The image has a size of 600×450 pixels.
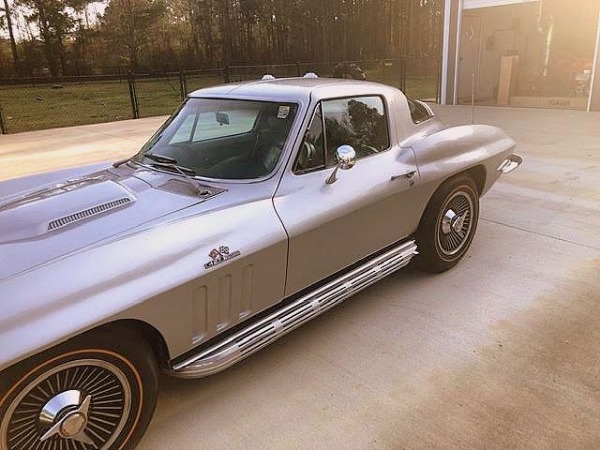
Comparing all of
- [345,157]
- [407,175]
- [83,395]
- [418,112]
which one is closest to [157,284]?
[83,395]

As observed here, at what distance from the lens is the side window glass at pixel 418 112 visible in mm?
3873

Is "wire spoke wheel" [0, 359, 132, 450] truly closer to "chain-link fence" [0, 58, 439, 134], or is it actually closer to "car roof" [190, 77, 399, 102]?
"car roof" [190, 77, 399, 102]

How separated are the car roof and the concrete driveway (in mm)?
1480

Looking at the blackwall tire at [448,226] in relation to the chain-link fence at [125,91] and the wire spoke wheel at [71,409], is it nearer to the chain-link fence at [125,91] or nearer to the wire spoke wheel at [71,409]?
the wire spoke wheel at [71,409]

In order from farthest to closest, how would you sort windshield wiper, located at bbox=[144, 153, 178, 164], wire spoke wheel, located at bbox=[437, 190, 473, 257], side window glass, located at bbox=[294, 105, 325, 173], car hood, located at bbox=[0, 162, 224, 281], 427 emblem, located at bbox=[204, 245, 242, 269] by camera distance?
1. wire spoke wheel, located at bbox=[437, 190, 473, 257]
2. windshield wiper, located at bbox=[144, 153, 178, 164]
3. side window glass, located at bbox=[294, 105, 325, 173]
4. 427 emblem, located at bbox=[204, 245, 242, 269]
5. car hood, located at bbox=[0, 162, 224, 281]

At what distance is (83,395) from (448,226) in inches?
113

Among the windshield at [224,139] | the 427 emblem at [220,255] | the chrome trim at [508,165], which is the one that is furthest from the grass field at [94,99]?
the 427 emblem at [220,255]

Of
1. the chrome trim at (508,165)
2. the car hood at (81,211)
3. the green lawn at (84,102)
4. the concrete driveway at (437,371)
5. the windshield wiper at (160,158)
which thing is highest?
the windshield wiper at (160,158)

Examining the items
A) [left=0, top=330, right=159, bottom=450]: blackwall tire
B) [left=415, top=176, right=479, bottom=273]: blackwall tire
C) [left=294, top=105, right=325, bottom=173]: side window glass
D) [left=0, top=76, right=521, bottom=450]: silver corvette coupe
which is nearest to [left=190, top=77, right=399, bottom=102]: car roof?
[left=0, top=76, right=521, bottom=450]: silver corvette coupe

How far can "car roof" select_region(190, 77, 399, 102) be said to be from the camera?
315 cm

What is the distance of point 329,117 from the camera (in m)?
3.17

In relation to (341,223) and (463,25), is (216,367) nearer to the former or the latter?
(341,223)

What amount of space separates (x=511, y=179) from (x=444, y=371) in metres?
4.57

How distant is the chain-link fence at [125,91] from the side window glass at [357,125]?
37.6 feet
